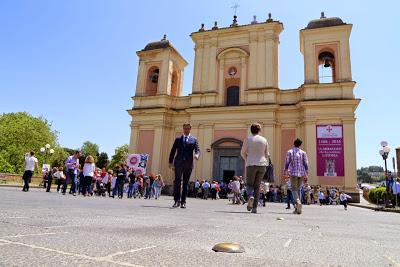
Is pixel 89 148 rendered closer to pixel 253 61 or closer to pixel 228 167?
pixel 228 167

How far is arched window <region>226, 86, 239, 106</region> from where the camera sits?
95.3 ft

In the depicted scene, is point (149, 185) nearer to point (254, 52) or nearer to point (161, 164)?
point (161, 164)

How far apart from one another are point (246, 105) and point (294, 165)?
1960cm

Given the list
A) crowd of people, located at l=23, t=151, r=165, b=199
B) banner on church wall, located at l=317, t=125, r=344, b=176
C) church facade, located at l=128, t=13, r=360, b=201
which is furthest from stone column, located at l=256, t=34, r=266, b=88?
crowd of people, located at l=23, t=151, r=165, b=199

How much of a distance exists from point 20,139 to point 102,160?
46.5 meters

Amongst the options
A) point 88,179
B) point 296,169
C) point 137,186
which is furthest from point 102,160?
point 296,169

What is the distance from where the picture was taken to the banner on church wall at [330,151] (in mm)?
22938

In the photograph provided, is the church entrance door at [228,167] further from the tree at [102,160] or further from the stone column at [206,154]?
the tree at [102,160]

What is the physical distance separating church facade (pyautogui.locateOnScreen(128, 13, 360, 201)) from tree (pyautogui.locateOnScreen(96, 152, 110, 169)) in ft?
215

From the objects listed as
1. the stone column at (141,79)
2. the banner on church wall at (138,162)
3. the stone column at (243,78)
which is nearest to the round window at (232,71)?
the stone column at (243,78)

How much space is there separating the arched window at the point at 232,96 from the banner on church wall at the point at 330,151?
A: 8.52 m

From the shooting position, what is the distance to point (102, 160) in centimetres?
9331

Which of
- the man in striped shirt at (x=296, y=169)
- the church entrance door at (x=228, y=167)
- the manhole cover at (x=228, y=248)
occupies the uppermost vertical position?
the church entrance door at (x=228, y=167)

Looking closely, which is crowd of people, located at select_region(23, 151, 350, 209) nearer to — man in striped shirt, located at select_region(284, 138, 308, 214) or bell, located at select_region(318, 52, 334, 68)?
man in striped shirt, located at select_region(284, 138, 308, 214)
